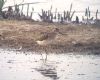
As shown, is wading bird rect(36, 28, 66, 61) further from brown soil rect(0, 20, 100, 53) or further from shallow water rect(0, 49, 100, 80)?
shallow water rect(0, 49, 100, 80)

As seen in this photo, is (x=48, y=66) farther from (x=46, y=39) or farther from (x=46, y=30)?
(x=46, y=30)

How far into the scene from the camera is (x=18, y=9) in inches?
780

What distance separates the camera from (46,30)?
16281mm

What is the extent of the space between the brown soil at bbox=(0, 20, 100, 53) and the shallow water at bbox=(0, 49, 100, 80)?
94 centimetres

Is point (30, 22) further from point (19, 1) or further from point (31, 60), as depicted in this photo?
point (31, 60)

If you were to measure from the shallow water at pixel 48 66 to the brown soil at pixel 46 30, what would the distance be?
94 cm

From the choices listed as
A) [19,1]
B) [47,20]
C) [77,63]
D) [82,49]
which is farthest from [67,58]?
[19,1]

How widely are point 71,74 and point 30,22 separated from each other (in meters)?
8.16

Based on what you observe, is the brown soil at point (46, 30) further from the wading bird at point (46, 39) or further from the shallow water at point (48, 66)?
the shallow water at point (48, 66)

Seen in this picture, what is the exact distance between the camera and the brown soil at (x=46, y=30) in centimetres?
1412

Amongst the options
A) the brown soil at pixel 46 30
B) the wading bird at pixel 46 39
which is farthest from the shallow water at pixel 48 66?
the wading bird at pixel 46 39

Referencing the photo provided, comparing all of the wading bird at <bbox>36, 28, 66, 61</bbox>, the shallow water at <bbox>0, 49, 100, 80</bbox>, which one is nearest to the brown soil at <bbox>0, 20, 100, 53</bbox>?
the wading bird at <bbox>36, 28, 66, 61</bbox>

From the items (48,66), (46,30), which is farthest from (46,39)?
(48,66)

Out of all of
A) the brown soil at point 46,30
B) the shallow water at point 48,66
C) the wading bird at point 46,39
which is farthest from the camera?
the brown soil at point 46,30
